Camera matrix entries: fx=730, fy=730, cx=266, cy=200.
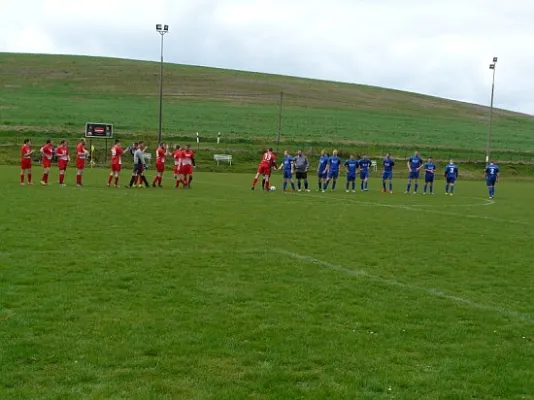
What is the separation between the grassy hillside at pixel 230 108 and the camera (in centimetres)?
7444

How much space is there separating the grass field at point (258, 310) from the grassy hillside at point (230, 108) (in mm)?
51135

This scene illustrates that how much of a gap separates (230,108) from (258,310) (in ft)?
269

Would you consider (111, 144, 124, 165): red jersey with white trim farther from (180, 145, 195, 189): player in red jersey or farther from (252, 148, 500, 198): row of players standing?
(252, 148, 500, 198): row of players standing

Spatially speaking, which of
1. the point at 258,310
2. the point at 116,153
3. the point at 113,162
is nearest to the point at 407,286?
the point at 258,310

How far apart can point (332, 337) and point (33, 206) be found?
45.6 feet

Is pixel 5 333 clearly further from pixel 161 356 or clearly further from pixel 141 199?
pixel 141 199

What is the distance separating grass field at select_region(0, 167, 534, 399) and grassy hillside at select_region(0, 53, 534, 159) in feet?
168

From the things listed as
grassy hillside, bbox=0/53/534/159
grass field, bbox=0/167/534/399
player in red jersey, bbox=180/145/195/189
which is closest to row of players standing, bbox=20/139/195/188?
player in red jersey, bbox=180/145/195/189

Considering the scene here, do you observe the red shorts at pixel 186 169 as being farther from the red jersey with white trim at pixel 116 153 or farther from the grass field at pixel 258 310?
the grass field at pixel 258 310

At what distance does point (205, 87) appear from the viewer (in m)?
103

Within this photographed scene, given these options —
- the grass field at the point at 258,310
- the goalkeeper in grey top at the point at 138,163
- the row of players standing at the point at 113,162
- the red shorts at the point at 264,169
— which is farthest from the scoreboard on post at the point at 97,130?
the grass field at the point at 258,310

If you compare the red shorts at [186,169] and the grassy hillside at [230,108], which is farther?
the grassy hillside at [230,108]

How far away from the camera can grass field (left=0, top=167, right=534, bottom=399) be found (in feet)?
20.9

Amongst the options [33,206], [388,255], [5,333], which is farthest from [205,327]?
[33,206]
